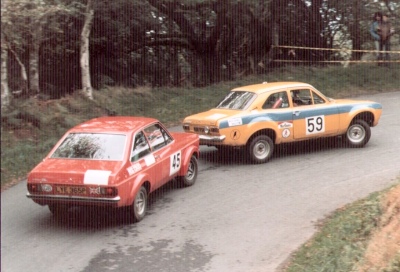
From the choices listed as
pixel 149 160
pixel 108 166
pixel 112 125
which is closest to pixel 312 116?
pixel 149 160

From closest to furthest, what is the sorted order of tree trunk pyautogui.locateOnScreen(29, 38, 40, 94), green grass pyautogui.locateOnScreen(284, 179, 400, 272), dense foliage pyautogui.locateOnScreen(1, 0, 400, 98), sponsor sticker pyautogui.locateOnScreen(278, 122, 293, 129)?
green grass pyautogui.locateOnScreen(284, 179, 400, 272) → tree trunk pyautogui.locateOnScreen(29, 38, 40, 94) → sponsor sticker pyautogui.locateOnScreen(278, 122, 293, 129) → dense foliage pyautogui.locateOnScreen(1, 0, 400, 98)

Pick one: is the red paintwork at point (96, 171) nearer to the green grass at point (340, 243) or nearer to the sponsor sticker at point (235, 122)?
the green grass at point (340, 243)

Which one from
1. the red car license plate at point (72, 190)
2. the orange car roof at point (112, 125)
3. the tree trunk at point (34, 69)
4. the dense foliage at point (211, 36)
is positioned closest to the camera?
the red car license plate at point (72, 190)

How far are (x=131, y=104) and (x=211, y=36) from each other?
8.51 metres

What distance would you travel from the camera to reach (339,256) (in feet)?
19.6

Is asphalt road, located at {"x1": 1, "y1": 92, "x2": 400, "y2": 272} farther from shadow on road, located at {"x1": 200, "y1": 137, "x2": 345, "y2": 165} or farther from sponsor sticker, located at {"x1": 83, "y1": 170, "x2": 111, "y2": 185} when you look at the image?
sponsor sticker, located at {"x1": 83, "y1": 170, "x2": 111, "y2": 185}

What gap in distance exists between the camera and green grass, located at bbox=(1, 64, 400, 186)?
407 centimetres

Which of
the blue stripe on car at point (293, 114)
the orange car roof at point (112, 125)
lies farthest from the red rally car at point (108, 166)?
the blue stripe on car at point (293, 114)

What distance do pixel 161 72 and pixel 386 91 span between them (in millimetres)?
7781

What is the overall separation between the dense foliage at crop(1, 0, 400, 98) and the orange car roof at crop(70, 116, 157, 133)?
7.95 metres

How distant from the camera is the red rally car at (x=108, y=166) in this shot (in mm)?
7035

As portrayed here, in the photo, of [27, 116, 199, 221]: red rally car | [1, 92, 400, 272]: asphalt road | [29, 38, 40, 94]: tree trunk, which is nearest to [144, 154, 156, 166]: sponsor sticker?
[27, 116, 199, 221]: red rally car

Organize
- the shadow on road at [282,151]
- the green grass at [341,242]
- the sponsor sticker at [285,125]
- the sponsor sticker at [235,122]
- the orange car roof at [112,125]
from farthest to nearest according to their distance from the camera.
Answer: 1. the shadow on road at [282,151]
2. the sponsor sticker at [285,125]
3. the sponsor sticker at [235,122]
4. the orange car roof at [112,125]
5. the green grass at [341,242]

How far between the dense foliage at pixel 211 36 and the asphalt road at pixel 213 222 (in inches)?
314
